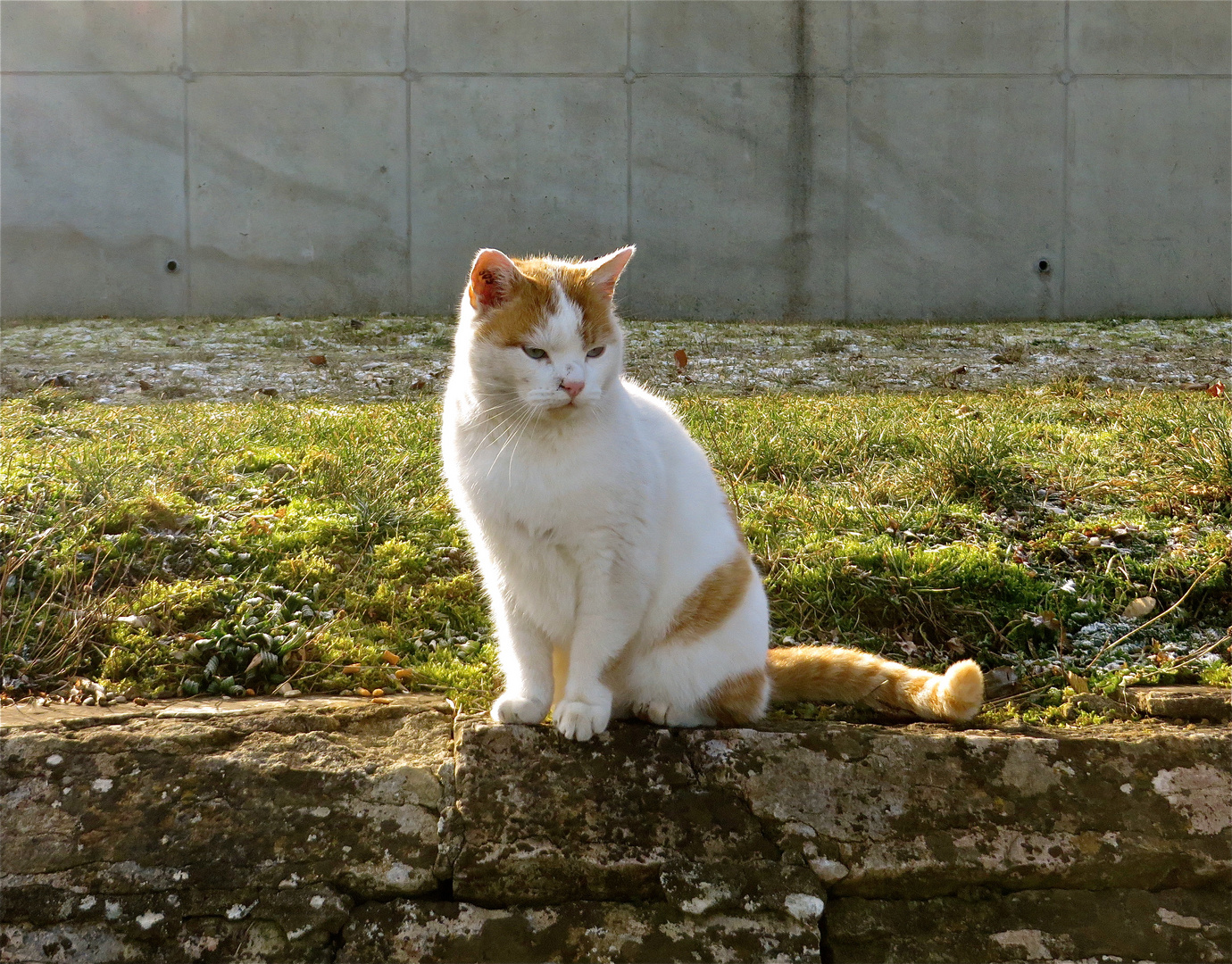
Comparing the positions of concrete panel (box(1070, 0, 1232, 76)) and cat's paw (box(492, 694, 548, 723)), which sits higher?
concrete panel (box(1070, 0, 1232, 76))

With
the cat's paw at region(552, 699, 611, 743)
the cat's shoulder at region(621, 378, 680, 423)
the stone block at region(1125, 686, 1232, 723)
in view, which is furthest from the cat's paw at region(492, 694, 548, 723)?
the stone block at region(1125, 686, 1232, 723)

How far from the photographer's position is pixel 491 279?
2455 mm

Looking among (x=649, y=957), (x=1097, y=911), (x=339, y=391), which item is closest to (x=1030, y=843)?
(x=1097, y=911)

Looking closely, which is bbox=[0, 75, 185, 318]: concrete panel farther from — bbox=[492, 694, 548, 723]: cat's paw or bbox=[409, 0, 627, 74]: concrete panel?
bbox=[492, 694, 548, 723]: cat's paw

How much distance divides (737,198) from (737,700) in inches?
339

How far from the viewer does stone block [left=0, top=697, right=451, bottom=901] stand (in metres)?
2.18

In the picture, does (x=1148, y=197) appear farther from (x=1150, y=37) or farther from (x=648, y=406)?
(x=648, y=406)

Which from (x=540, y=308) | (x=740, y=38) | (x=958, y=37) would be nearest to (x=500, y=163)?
(x=740, y=38)

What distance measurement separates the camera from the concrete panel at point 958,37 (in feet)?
33.5

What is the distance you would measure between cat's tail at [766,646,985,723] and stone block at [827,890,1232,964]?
50 cm

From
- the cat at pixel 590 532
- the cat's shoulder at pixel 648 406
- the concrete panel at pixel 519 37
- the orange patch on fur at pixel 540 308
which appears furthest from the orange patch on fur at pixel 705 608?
the concrete panel at pixel 519 37

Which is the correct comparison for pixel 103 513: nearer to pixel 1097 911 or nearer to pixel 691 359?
pixel 1097 911

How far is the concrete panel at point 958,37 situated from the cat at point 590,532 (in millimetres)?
9057

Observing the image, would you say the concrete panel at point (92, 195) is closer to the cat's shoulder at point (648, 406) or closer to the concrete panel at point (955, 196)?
the concrete panel at point (955, 196)
